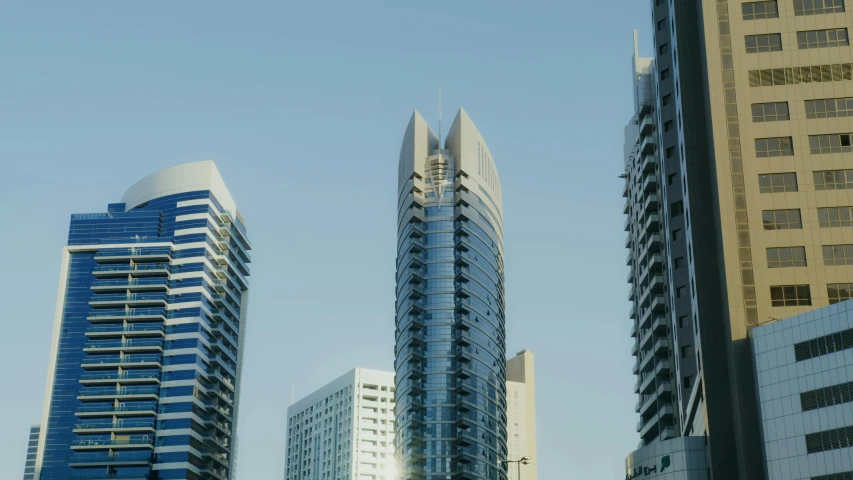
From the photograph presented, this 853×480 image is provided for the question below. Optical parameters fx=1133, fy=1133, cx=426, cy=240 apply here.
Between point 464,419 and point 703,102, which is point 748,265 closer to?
point 703,102

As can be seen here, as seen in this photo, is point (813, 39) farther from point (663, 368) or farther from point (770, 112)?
point (663, 368)

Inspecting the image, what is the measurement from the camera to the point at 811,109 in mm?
102938

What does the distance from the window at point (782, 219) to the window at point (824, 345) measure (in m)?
14.1

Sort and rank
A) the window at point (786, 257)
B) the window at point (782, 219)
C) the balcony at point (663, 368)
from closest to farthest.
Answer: the window at point (786, 257) → the window at point (782, 219) → the balcony at point (663, 368)

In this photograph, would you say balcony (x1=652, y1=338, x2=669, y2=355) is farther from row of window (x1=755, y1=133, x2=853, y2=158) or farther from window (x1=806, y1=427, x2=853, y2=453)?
window (x1=806, y1=427, x2=853, y2=453)

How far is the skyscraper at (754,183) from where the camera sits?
9769 centimetres

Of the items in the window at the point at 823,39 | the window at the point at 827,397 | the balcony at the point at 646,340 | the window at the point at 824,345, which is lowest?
the window at the point at 827,397

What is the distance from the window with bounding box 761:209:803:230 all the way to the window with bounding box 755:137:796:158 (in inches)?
216

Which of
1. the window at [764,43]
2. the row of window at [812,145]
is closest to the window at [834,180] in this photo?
the row of window at [812,145]

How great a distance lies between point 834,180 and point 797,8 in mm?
17342

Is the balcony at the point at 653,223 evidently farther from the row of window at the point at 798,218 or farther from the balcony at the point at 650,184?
the row of window at the point at 798,218

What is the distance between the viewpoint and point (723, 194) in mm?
102250

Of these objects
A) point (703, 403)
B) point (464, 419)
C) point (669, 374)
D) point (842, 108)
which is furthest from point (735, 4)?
point (464, 419)

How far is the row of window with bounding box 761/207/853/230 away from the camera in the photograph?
327 feet
